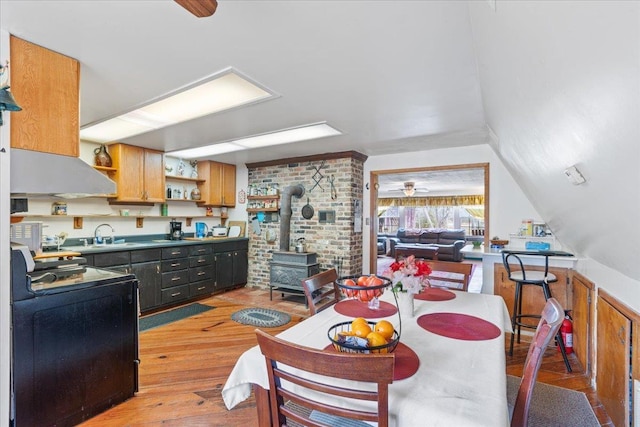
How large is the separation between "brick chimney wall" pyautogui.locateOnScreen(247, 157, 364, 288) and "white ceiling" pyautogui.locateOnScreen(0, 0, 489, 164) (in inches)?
65.0

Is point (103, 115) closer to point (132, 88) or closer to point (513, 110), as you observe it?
point (132, 88)

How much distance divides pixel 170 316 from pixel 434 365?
363 centimetres

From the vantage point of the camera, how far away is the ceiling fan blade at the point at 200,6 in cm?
114

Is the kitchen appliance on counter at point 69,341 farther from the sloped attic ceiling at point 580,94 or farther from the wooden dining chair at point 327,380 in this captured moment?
the sloped attic ceiling at point 580,94

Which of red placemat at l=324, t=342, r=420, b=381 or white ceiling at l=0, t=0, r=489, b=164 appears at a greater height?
white ceiling at l=0, t=0, r=489, b=164

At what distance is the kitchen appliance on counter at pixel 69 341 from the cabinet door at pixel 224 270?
2.69 m

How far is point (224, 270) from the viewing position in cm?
502

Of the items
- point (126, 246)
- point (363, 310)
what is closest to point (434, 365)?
point (363, 310)

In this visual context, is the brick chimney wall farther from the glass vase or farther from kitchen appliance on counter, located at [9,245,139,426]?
A: kitchen appliance on counter, located at [9,245,139,426]

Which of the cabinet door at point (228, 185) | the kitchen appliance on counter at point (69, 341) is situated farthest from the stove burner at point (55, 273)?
the cabinet door at point (228, 185)

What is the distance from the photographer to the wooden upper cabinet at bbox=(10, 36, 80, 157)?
1.70m

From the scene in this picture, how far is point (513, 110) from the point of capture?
5.66 ft

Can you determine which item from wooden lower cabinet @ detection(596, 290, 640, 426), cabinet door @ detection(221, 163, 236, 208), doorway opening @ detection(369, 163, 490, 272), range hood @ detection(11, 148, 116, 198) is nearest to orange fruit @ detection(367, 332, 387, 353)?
wooden lower cabinet @ detection(596, 290, 640, 426)

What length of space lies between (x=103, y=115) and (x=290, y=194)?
268 cm
